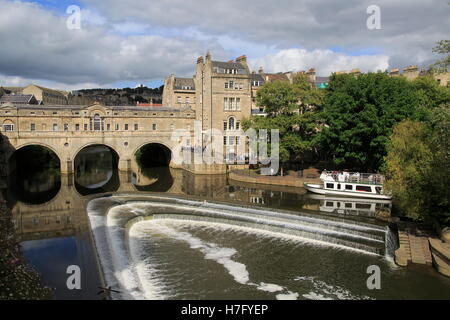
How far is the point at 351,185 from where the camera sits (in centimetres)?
3681

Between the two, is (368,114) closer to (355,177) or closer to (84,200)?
(355,177)

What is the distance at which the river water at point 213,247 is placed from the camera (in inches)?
653

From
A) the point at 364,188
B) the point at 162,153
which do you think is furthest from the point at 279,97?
the point at 162,153

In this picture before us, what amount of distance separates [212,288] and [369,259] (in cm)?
893

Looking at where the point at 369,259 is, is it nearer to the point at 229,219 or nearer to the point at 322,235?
the point at 322,235

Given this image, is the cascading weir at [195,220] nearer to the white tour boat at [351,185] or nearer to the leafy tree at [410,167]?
the leafy tree at [410,167]

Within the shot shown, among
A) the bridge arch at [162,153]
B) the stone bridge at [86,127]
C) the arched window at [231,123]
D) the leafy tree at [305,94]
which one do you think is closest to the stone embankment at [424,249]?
the leafy tree at [305,94]

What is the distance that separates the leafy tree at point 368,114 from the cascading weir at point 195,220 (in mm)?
14391

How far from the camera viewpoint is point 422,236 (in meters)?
22.1

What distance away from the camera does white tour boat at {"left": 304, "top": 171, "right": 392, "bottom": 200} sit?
3569 centimetres

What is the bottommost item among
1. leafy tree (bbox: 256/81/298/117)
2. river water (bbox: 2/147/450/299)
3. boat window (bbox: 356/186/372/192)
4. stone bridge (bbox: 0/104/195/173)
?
river water (bbox: 2/147/450/299)

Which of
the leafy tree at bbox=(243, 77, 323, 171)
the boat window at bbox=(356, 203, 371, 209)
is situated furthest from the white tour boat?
the leafy tree at bbox=(243, 77, 323, 171)

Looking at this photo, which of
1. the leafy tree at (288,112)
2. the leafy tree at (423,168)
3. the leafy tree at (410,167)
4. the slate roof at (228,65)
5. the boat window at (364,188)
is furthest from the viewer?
the slate roof at (228,65)

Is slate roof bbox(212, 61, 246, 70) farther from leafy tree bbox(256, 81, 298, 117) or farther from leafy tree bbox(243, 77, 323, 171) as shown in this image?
leafy tree bbox(256, 81, 298, 117)
